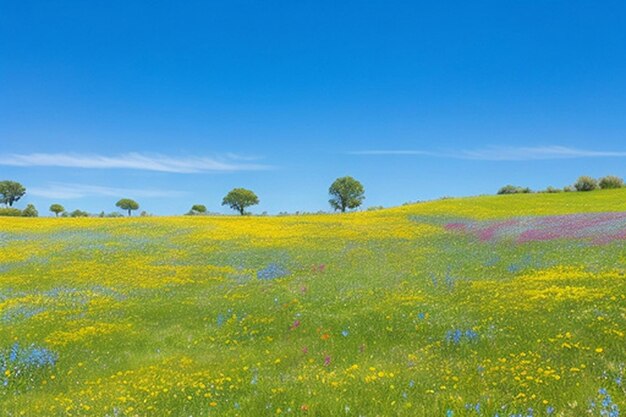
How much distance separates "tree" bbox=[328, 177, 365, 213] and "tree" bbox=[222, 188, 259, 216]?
22.6 meters

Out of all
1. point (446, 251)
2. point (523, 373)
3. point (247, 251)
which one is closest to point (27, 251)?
point (247, 251)

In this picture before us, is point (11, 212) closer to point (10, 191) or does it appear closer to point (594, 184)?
point (10, 191)

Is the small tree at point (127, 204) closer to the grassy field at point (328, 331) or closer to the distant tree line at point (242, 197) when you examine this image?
the distant tree line at point (242, 197)

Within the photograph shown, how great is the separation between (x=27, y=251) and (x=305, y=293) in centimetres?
2837

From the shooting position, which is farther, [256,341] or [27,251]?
[27,251]

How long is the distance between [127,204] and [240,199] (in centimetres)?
4602

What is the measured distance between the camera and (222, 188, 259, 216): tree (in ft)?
409

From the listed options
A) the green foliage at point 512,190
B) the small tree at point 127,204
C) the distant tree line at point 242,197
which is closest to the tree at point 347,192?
the distant tree line at point 242,197

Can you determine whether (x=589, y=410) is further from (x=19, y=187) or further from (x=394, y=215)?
(x=19, y=187)

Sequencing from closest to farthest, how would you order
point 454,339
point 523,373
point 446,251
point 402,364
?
1. point 523,373
2. point 402,364
3. point 454,339
4. point 446,251

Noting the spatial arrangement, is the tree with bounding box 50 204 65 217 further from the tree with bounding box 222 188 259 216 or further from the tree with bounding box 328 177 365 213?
the tree with bounding box 328 177 365 213

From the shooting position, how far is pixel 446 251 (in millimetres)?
30453

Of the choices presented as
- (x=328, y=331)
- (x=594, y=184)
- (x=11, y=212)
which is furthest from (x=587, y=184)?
(x=11, y=212)

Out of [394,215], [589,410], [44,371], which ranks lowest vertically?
[44,371]
